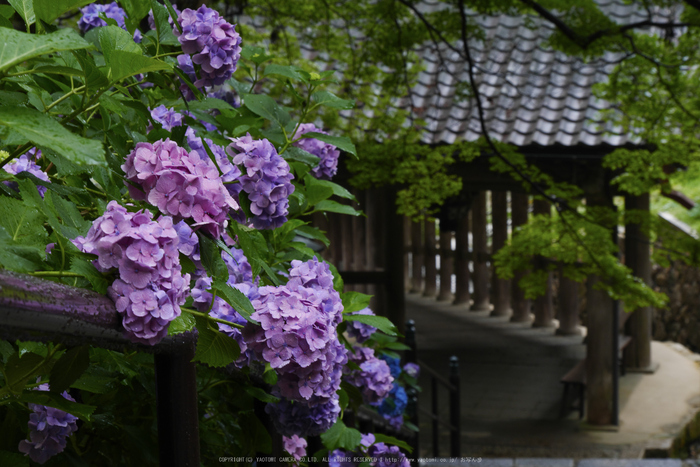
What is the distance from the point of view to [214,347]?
2.62 feet

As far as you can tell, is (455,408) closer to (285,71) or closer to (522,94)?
(522,94)

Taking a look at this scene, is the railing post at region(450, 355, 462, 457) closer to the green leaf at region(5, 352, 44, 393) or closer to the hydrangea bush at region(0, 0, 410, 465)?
the hydrangea bush at region(0, 0, 410, 465)

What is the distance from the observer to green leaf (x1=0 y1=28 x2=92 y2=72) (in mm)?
481

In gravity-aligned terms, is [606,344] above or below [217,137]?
below

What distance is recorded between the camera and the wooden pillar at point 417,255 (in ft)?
30.1

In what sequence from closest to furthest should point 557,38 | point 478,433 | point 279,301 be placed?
point 279,301, point 557,38, point 478,433

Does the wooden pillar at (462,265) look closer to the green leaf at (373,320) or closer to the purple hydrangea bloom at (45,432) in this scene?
the green leaf at (373,320)

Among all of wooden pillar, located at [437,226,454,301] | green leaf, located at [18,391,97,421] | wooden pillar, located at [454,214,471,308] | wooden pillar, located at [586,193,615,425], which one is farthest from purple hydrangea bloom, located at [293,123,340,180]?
wooden pillar, located at [437,226,454,301]

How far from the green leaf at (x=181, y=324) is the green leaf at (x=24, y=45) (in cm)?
30

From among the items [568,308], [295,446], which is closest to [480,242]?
[568,308]

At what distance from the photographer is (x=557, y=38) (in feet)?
12.5

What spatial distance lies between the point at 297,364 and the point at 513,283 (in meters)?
7.39

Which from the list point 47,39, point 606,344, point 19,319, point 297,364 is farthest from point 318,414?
point 606,344

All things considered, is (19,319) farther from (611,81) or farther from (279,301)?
(611,81)
